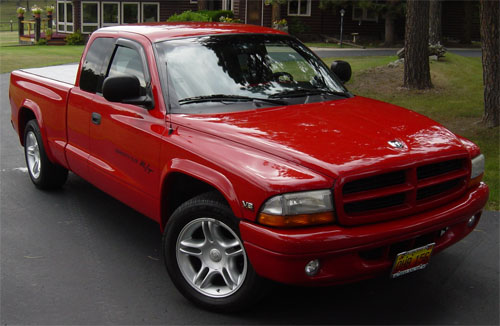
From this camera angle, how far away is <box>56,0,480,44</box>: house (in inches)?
1405

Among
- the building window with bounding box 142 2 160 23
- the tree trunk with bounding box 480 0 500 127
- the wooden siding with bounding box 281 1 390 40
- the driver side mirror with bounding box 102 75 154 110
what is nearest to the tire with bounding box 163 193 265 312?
the driver side mirror with bounding box 102 75 154 110

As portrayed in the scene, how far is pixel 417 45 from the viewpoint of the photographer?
13.9 m

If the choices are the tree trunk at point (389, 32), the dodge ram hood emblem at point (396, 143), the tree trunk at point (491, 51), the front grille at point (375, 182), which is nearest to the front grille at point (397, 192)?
the front grille at point (375, 182)

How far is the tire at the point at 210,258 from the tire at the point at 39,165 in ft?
9.52

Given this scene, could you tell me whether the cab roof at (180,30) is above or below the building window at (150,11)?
below

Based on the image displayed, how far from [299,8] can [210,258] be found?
33.4m

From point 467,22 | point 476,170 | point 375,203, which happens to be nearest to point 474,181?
point 476,170

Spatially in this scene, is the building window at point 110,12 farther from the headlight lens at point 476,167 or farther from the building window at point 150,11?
the headlight lens at point 476,167

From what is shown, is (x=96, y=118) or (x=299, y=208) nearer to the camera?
(x=299, y=208)

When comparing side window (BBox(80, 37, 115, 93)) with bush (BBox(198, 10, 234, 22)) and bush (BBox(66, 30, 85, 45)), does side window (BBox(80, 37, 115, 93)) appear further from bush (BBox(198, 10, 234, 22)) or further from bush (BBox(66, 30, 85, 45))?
bush (BBox(66, 30, 85, 45))

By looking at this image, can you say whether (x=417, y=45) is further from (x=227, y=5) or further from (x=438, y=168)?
(x=227, y=5)

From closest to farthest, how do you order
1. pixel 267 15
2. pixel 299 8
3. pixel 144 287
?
pixel 144 287 → pixel 267 15 → pixel 299 8

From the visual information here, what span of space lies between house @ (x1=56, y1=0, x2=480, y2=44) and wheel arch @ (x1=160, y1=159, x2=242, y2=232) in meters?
31.3

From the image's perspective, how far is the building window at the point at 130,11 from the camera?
126ft
